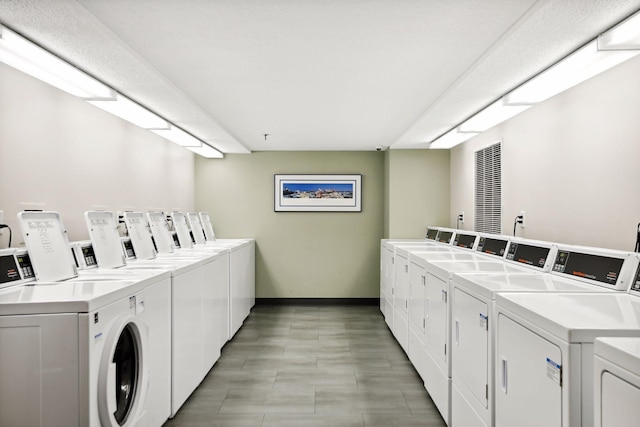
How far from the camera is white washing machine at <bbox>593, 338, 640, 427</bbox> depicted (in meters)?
0.88

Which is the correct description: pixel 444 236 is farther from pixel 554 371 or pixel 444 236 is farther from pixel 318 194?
pixel 554 371

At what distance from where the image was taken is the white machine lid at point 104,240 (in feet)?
8.84

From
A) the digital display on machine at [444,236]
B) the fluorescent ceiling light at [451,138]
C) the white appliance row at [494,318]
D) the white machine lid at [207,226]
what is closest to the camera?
the white appliance row at [494,318]

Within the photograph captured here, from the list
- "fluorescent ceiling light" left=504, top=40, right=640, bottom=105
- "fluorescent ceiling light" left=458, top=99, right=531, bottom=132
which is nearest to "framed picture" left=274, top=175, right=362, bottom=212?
"fluorescent ceiling light" left=458, top=99, right=531, bottom=132

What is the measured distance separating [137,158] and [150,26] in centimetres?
230

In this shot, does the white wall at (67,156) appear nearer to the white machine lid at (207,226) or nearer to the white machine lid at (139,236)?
the white machine lid at (139,236)

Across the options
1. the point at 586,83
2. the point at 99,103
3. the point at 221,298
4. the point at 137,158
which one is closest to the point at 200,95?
the point at 99,103

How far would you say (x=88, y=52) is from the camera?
2152 mm

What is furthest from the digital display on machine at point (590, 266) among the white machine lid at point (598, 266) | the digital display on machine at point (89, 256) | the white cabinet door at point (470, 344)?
the digital display on machine at point (89, 256)

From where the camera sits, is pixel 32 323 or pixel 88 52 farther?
pixel 88 52

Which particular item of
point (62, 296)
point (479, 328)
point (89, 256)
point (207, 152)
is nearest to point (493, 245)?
point (479, 328)

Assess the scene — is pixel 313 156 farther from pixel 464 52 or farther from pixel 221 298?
Result: pixel 464 52

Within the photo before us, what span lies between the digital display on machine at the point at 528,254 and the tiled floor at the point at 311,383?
1.21 metres

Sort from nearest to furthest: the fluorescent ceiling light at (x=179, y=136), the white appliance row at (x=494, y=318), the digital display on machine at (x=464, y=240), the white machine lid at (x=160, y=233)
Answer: the white appliance row at (x=494, y=318) → the white machine lid at (x=160, y=233) → the digital display on machine at (x=464, y=240) → the fluorescent ceiling light at (x=179, y=136)
